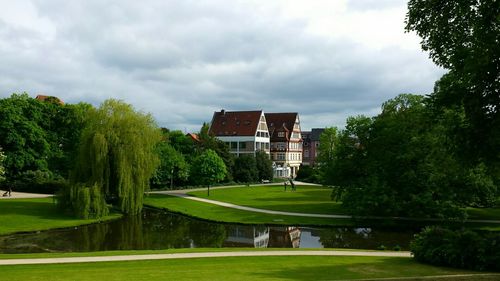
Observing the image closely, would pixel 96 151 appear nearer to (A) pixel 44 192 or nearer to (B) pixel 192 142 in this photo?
(A) pixel 44 192

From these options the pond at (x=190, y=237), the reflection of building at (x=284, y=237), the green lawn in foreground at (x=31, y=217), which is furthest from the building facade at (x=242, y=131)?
the reflection of building at (x=284, y=237)

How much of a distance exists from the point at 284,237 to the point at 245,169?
44536mm

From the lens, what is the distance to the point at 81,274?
564 inches

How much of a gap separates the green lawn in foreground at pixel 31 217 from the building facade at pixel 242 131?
1935 inches

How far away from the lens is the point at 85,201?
113 ft

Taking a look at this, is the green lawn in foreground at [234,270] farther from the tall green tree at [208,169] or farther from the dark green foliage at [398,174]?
the tall green tree at [208,169]

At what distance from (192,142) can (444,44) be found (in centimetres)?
5630

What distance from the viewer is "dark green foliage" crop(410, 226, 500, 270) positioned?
15.7 metres

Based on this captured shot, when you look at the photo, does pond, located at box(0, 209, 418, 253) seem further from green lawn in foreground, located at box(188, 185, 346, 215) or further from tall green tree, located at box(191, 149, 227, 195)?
tall green tree, located at box(191, 149, 227, 195)

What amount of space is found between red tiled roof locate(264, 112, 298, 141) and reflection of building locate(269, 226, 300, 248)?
6270 cm

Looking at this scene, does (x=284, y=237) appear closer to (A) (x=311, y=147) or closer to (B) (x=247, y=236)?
(B) (x=247, y=236)

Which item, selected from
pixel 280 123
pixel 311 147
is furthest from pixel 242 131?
pixel 311 147

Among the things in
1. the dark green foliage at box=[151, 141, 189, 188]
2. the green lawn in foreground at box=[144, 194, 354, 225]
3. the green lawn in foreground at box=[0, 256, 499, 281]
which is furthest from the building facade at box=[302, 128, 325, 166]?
the green lawn in foreground at box=[0, 256, 499, 281]

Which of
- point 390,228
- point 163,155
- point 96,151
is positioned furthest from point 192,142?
point 390,228
